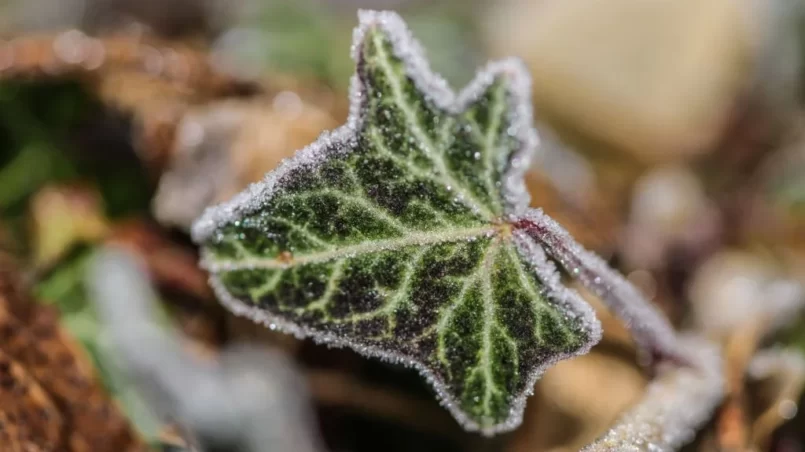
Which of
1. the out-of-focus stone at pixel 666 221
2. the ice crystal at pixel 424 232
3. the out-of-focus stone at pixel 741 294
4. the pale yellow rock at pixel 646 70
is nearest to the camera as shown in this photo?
the ice crystal at pixel 424 232

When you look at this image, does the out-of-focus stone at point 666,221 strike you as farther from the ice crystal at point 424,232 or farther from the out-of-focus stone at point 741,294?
the ice crystal at point 424,232

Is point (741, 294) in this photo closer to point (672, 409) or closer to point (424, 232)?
point (672, 409)

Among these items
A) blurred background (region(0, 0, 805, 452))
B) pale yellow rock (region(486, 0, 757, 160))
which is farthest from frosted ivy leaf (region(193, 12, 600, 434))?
pale yellow rock (region(486, 0, 757, 160))

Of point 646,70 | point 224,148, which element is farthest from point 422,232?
point 646,70

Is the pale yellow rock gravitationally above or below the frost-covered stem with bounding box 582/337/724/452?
above

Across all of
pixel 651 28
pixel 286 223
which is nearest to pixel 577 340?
pixel 286 223

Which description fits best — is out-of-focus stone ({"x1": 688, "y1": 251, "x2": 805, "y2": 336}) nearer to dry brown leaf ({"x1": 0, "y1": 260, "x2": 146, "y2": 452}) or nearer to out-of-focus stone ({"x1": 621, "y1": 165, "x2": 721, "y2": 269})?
out-of-focus stone ({"x1": 621, "y1": 165, "x2": 721, "y2": 269})

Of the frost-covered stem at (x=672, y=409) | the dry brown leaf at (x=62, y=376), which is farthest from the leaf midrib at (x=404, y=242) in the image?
the dry brown leaf at (x=62, y=376)

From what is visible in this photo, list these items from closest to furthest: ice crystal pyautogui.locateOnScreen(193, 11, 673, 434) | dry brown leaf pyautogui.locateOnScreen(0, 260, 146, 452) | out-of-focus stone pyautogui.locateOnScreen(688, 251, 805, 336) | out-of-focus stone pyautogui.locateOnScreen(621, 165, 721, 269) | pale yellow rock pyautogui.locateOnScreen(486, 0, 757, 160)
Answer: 1. ice crystal pyautogui.locateOnScreen(193, 11, 673, 434)
2. dry brown leaf pyautogui.locateOnScreen(0, 260, 146, 452)
3. out-of-focus stone pyautogui.locateOnScreen(688, 251, 805, 336)
4. out-of-focus stone pyautogui.locateOnScreen(621, 165, 721, 269)
5. pale yellow rock pyautogui.locateOnScreen(486, 0, 757, 160)
